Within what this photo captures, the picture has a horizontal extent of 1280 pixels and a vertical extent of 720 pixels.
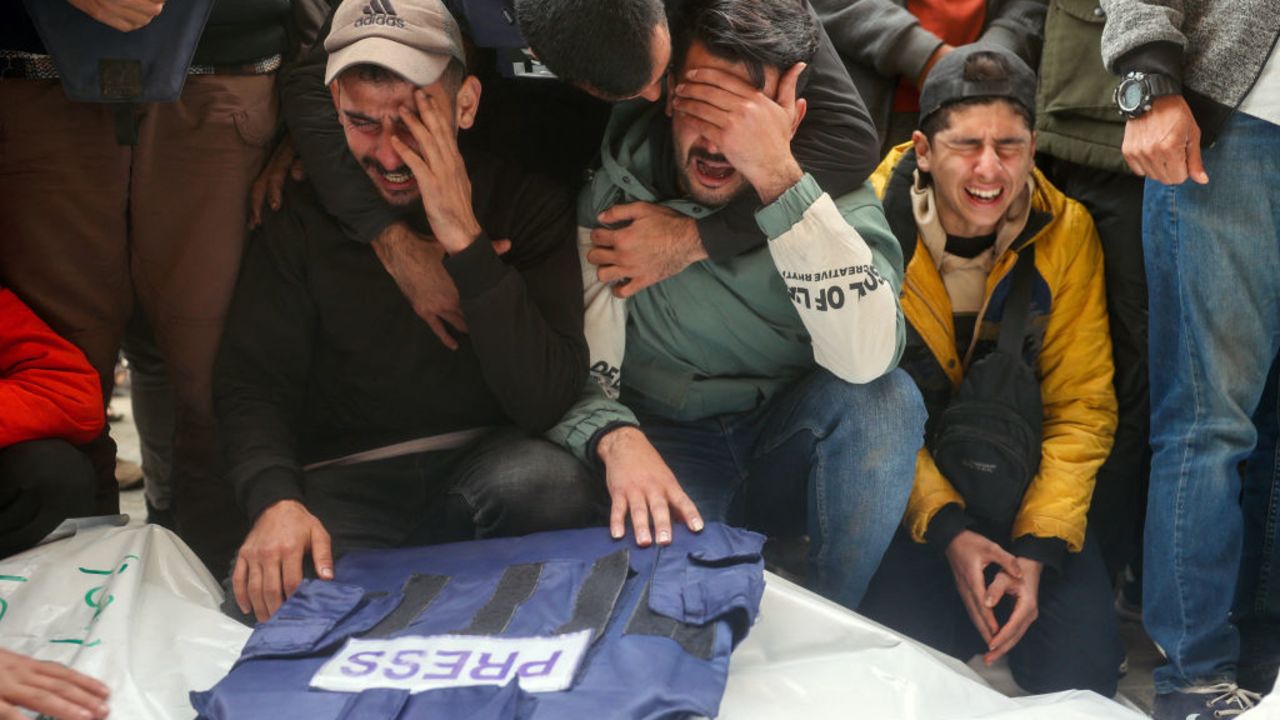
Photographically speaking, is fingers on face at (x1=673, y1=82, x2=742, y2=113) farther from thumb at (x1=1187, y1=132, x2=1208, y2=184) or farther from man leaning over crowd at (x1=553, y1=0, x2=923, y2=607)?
thumb at (x1=1187, y1=132, x2=1208, y2=184)

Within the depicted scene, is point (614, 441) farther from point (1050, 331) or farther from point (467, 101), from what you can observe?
point (1050, 331)

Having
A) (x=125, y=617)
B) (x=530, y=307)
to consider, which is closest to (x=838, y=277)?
(x=530, y=307)

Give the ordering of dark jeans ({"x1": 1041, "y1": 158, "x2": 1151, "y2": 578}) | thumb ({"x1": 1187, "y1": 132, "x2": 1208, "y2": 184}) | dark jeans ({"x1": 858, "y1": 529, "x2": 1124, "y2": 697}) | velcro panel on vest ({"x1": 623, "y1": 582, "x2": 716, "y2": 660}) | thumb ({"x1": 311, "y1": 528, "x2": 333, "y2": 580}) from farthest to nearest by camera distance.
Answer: dark jeans ({"x1": 1041, "y1": 158, "x2": 1151, "y2": 578})
dark jeans ({"x1": 858, "y1": 529, "x2": 1124, "y2": 697})
thumb ({"x1": 1187, "y1": 132, "x2": 1208, "y2": 184})
thumb ({"x1": 311, "y1": 528, "x2": 333, "y2": 580})
velcro panel on vest ({"x1": 623, "y1": 582, "x2": 716, "y2": 660})

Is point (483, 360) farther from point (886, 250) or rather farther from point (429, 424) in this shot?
point (886, 250)

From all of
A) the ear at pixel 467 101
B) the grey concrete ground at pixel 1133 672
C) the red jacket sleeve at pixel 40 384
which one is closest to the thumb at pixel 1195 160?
the grey concrete ground at pixel 1133 672

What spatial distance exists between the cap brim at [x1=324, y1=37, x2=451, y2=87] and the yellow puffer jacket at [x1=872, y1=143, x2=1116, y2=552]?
3.19 feet

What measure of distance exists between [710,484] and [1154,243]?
91 centimetres

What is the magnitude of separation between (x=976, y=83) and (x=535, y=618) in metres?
1.38

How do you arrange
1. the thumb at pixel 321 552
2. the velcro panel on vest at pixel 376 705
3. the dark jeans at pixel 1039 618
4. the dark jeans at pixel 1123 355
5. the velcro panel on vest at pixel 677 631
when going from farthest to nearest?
the dark jeans at pixel 1123 355 < the dark jeans at pixel 1039 618 < the thumb at pixel 321 552 < the velcro panel on vest at pixel 677 631 < the velcro panel on vest at pixel 376 705

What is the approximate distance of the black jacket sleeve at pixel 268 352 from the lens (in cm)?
204

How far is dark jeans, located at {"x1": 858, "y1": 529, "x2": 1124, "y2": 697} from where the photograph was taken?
2.23 meters

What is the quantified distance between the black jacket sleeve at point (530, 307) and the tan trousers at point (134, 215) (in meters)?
0.53

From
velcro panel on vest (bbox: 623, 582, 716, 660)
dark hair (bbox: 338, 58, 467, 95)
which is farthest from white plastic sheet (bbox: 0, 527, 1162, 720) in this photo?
dark hair (bbox: 338, 58, 467, 95)

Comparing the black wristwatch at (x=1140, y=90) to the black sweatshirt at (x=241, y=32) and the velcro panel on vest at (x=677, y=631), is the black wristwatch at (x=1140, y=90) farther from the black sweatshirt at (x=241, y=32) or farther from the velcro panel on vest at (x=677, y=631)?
the black sweatshirt at (x=241, y=32)
